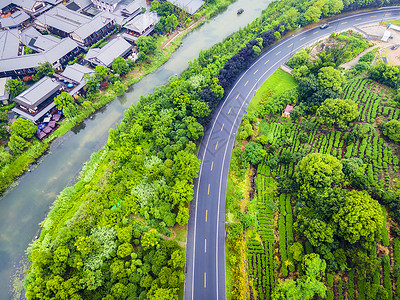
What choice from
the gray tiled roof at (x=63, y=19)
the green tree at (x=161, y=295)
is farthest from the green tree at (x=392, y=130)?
the gray tiled roof at (x=63, y=19)

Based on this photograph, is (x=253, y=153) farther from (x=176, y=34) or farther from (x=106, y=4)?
(x=106, y=4)

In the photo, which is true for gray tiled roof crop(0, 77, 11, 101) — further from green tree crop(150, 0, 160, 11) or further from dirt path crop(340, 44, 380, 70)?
dirt path crop(340, 44, 380, 70)

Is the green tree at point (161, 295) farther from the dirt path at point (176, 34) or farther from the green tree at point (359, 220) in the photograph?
the dirt path at point (176, 34)

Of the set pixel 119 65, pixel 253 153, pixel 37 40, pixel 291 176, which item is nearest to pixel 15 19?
pixel 37 40

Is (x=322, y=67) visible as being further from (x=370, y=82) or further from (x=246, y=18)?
(x=246, y=18)

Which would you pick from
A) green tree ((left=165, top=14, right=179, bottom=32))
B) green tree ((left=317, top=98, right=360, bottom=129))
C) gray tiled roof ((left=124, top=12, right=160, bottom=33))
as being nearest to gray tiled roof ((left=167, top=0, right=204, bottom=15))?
green tree ((left=165, top=14, right=179, bottom=32))
